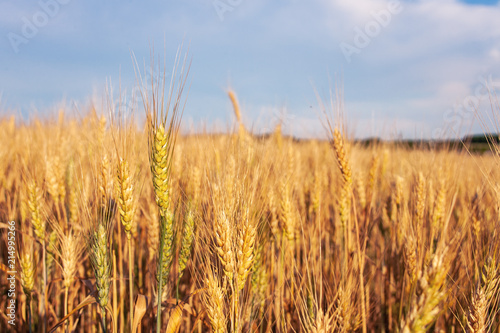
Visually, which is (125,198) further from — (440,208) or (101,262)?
(440,208)

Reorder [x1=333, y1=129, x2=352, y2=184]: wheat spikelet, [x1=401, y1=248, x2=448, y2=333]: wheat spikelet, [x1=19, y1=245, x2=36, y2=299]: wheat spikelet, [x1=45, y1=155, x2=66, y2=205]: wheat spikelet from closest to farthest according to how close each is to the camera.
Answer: [x1=401, y1=248, x2=448, y2=333]: wheat spikelet, [x1=19, y1=245, x2=36, y2=299]: wheat spikelet, [x1=333, y1=129, x2=352, y2=184]: wheat spikelet, [x1=45, y1=155, x2=66, y2=205]: wheat spikelet

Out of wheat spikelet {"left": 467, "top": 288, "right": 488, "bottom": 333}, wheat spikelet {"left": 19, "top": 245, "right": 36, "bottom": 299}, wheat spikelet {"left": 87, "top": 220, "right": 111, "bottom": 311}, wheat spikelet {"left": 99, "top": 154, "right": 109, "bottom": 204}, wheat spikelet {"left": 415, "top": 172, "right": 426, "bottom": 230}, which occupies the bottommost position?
wheat spikelet {"left": 19, "top": 245, "right": 36, "bottom": 299}

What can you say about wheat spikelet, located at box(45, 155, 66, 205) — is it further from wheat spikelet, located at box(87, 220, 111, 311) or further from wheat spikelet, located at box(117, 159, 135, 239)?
wheat spikelet, located at box(117, 159, 135, 239)

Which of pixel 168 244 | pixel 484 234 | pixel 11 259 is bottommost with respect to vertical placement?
pixel 11 259

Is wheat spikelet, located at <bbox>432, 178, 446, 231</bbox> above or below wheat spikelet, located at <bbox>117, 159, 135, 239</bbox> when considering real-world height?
below

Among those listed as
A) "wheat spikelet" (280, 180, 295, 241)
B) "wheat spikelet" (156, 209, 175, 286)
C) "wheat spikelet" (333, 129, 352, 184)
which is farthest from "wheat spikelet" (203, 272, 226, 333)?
"wheat spikelet" (333, 129, 352, 184)

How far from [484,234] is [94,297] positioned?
2.30 m

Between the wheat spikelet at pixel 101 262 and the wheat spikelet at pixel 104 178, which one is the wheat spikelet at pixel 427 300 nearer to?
the wheat spikelet at pixel 101 262

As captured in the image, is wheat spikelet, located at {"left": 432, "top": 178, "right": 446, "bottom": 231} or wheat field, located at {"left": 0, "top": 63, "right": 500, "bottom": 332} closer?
wheat field, located at {"left": 0, "top": 63, "right": 500, "bottom": 332}

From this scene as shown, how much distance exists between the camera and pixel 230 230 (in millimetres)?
1224

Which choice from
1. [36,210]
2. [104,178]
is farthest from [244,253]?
[36,210]

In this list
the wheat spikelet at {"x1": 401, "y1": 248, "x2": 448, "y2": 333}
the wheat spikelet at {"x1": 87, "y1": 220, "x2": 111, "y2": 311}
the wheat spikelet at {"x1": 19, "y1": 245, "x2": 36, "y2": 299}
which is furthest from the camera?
the wheat spikelet at {"x1": 19, "y1": 245, "x2": 36, "y2": 299}

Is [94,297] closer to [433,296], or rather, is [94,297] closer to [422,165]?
[433,296]

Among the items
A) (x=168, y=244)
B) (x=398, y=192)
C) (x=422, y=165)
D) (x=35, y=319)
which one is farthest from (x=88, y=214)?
(x=422, y=165)
